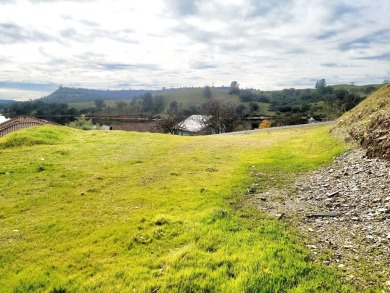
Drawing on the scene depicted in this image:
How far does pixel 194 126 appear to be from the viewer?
259 ft

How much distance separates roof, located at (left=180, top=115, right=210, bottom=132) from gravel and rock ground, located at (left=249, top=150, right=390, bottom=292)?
62.3 meters

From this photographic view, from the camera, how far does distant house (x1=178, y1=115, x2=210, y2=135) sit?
74450mm

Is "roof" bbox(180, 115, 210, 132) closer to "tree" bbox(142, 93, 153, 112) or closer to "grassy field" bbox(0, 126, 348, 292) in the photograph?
"grassy field" bbox(0, 126, 348, 292)

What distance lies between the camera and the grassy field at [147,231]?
5667 millimetres

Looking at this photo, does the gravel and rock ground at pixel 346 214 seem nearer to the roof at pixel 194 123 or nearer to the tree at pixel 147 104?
the roof at pixel 194 123

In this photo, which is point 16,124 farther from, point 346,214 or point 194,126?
point 194,126

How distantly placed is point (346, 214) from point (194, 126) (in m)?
71.1

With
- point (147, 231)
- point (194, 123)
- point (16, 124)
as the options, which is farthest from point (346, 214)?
point (194, 123)

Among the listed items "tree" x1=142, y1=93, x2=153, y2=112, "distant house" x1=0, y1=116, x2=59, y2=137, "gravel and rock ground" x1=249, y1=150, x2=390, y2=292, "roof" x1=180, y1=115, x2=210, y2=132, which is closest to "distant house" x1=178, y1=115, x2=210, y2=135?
"roof" x1=180, y1=115, x2=210, y2=132

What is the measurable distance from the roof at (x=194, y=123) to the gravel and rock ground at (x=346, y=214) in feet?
204

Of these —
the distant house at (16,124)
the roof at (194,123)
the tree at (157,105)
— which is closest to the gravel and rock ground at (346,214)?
the distant house at (16,124)

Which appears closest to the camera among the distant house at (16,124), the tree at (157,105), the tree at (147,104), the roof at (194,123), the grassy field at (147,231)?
the grassy field at (147,231)

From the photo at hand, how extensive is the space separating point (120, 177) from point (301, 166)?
9.52 meters

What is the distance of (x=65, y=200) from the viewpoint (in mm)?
10680
